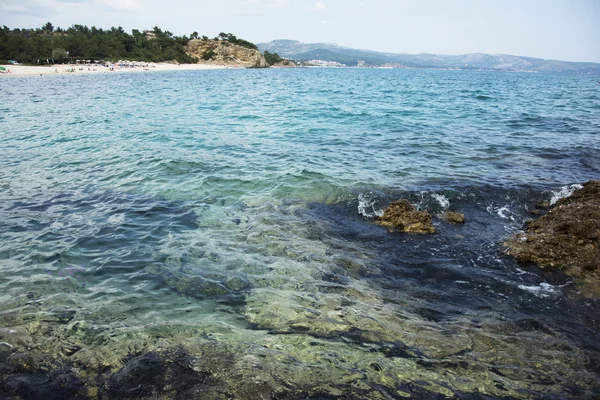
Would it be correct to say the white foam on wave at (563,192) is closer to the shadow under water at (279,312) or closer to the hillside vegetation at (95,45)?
the shadow under water at (279,312)

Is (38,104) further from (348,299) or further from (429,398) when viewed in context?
(429,398)

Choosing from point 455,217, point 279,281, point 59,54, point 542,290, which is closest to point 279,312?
point 279,281

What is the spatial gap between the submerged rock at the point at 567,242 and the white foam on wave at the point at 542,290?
25.5 inches

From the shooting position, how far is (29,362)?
4.27 metres

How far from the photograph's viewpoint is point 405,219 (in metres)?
8.23

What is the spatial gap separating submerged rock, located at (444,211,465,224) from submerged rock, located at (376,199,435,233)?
2.37 feet

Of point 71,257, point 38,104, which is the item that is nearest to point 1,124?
point 38,104

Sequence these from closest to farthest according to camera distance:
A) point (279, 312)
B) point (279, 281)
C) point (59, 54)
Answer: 1. point (279, 312)
2. point (279, 281)
3. point (59, 54)

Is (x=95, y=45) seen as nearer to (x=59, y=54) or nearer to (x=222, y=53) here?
(x=59, y=54)

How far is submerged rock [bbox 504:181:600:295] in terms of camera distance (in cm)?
A: 628

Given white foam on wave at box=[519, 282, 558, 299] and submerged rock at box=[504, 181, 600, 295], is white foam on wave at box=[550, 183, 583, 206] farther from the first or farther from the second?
white foam on wave at box=[519, 282, 558, 299]

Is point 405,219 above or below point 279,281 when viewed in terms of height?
above

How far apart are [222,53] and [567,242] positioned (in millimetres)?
173496

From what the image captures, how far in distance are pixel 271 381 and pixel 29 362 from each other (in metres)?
3.06
